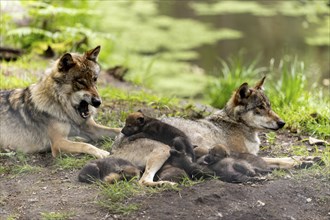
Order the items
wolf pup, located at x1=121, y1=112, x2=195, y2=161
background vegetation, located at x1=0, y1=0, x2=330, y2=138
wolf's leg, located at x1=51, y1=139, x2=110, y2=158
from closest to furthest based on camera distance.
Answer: wolf pup, located at x1=121, y1=112, x2=195, y2=161 → wolf's leg, located at x1=51, y1=139, x2=110, y2=158 → background vegetation, located at x1=0, y1=0, x2=330, y2=138

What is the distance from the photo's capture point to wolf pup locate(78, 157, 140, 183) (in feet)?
21.0

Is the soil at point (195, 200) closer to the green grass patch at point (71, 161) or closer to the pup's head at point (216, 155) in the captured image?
the pup's head at point (216, 155)

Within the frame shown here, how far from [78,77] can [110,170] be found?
1528mm

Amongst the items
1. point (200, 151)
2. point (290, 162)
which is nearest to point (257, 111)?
point (290, 162)

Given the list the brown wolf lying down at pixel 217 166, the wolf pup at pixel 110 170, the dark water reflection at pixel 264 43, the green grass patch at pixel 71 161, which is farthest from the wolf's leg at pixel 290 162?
the dark water reflection at pixel 264 43

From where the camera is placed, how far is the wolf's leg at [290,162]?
6862 mm

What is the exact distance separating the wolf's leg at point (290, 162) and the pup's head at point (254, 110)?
0.40 m

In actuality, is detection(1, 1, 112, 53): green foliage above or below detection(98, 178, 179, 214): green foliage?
above

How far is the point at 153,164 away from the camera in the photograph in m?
6.39

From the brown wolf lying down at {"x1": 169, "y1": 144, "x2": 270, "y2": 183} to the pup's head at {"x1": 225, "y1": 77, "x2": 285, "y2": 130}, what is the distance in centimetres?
87

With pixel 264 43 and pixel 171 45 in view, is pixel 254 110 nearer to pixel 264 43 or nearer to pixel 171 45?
pixel 264 43

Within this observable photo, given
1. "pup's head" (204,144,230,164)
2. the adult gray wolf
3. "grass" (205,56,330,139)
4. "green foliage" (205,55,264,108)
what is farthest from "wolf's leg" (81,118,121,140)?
"green foliage" (205,55,264,108)

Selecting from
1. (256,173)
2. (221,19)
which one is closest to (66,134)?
(256,173)

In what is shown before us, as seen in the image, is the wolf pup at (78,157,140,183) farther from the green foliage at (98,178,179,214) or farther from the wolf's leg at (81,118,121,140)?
the wolf's leg at (81,118,121,140)
